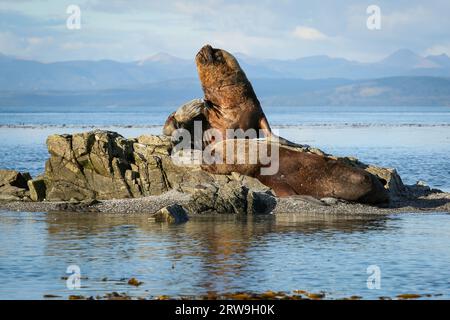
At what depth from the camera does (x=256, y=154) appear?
22156 mm

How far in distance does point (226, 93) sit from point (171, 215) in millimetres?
6354

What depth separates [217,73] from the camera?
24.6 meters

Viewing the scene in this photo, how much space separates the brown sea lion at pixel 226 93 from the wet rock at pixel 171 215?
543 cm

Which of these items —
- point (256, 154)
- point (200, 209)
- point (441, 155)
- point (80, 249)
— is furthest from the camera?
point (441, 155)

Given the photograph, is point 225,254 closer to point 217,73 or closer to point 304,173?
point 304,173

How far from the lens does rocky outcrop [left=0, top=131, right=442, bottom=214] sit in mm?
22703

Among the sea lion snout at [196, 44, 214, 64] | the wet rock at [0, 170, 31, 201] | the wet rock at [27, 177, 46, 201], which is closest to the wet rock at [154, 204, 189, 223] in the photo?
the wet rock at [27, 177, 46, 201]

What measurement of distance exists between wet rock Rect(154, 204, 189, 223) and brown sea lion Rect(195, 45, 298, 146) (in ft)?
17.8

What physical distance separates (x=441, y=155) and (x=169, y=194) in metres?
26.3

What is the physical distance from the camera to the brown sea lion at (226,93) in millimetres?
24422

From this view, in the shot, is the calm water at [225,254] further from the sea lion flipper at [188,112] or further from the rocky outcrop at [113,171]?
the sea lion flipper at [188,112]
